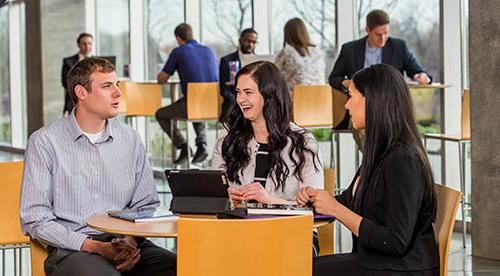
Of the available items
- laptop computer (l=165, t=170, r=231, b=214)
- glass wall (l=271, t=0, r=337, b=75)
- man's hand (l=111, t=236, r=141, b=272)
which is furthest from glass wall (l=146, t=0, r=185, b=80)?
laptop computer (l=165, t=170, r=231, b=214)

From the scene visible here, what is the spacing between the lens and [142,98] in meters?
10.7

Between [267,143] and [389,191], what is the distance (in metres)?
1.15

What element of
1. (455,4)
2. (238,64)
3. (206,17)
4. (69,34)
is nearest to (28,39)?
(69,34)

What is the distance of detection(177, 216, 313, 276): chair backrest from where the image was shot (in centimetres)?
305

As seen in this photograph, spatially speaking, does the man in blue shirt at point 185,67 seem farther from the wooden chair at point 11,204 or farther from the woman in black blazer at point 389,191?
the woman in black blazer at point 389,191

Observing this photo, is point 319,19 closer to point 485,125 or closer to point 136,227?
point 485,125

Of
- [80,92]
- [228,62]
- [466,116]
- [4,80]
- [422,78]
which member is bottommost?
[466,116]

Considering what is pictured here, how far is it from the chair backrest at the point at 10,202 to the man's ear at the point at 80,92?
0.55m

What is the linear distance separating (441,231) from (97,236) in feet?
4.76

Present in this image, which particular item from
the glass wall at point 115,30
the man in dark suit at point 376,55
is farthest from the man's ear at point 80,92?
the glass wall at point 115,30

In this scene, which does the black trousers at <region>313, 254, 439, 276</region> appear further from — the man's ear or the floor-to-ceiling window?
the floor-to-ceiling window

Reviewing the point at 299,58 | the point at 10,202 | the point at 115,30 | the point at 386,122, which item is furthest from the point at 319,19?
the point at 386,122

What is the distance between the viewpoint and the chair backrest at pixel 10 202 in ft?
15.0

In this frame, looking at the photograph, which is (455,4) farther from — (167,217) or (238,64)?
(167,217)
